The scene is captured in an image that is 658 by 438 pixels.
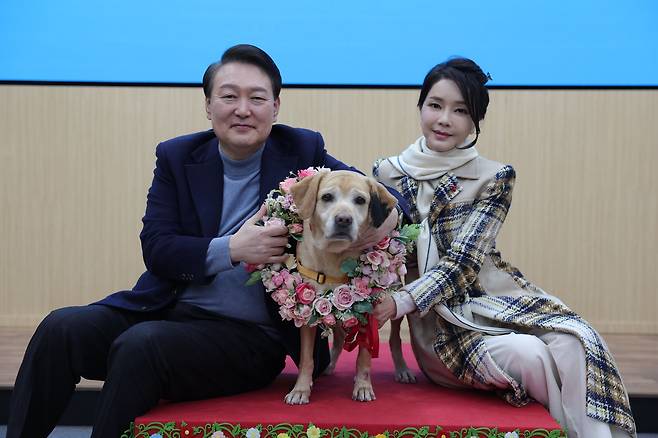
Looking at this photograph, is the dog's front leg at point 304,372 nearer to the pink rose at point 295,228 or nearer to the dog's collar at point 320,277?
the dog's collar at point 320,277

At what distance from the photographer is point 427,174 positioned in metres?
2.12

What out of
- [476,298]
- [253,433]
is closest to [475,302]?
[476,298]

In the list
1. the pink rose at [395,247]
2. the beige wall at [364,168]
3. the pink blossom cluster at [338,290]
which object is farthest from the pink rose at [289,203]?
the beige wall at [364,168]

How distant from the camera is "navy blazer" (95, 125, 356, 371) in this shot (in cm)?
189

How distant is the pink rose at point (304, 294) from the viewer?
1739mm

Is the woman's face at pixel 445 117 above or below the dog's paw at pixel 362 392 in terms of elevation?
above

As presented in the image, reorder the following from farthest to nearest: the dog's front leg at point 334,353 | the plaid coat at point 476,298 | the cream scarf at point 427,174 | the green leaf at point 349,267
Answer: the dog's front leg at point 334,353, the cream scarf at point 427,174, the plaid coat at point 476,298, the green leaf at point 349,267

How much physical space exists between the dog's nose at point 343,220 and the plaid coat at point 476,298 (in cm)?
37

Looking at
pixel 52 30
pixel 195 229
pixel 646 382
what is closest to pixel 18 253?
pixel 52 30

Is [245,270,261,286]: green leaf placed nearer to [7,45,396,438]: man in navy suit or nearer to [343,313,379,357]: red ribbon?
[7,45,396,438]: man in navy suit

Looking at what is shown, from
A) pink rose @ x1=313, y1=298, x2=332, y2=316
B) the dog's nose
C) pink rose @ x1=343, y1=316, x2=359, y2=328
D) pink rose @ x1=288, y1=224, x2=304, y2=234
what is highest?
the dog's nose

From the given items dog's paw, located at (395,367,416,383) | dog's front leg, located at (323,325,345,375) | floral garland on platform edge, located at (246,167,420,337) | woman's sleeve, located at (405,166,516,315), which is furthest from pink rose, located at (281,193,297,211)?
dog's paw, located at (395,367,416,383)

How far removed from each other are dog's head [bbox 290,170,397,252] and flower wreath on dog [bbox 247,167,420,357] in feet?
0.16

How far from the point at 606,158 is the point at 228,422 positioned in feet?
10.9
